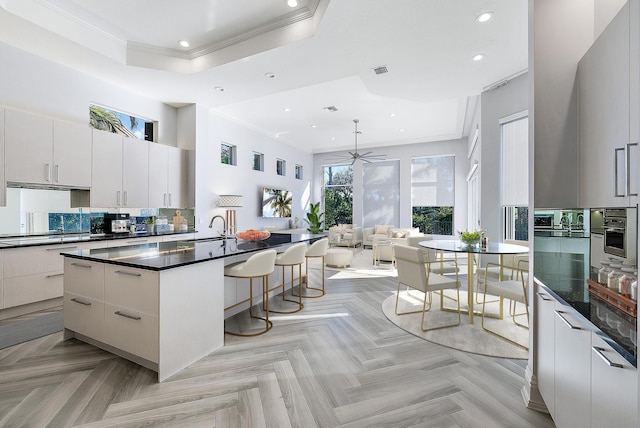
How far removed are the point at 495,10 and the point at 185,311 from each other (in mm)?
3724

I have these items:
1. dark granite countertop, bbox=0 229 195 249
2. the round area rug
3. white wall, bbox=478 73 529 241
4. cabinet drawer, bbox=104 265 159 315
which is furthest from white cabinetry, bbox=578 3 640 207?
dark granite countertop, bbox=0 229 195 249

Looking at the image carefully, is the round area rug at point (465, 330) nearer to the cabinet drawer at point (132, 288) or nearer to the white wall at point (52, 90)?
the cabinet drawer at point (132, 288)

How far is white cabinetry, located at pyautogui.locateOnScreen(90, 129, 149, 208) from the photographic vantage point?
3.95 meters

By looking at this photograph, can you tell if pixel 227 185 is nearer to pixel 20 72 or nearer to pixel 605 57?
pixel 20 72

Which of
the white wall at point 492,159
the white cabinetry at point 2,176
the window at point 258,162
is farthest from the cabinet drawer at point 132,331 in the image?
the window at point 258,162

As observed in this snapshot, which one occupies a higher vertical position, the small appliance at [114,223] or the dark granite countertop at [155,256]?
the small appliance at [114,223]

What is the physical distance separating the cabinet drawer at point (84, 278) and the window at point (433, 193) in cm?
825

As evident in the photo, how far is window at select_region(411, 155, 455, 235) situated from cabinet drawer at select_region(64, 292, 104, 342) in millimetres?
8275

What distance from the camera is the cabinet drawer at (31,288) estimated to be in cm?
306

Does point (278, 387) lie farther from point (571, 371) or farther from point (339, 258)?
point (339, 258)

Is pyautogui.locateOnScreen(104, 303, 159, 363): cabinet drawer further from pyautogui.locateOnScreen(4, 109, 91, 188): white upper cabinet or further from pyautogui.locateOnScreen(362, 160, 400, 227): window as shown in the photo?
pyautogui.locateOnScreen(362, 160, 400, 227): window

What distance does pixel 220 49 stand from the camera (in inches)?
144

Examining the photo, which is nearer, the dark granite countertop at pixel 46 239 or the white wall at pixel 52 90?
the dark granite countertop at pixel 46 239

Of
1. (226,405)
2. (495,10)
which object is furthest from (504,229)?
(226,405)
